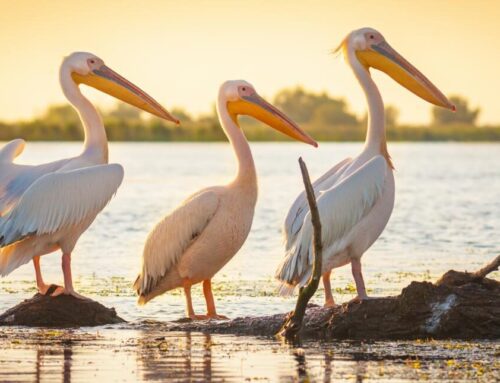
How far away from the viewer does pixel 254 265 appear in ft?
46.1

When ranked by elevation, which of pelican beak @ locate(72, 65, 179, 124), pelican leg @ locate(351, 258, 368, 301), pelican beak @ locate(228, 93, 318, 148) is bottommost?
pelican leg @ locate(351, 258, 368, 301)

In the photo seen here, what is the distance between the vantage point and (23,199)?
9.48 m

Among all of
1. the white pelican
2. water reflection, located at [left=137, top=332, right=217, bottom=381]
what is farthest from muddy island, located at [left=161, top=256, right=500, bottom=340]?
the white pelican

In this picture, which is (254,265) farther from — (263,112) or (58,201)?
(58,201)

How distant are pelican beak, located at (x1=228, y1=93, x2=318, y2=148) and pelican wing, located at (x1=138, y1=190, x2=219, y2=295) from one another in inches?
35.5

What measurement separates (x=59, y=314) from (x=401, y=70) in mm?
3343

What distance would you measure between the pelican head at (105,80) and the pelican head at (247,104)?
68 cm

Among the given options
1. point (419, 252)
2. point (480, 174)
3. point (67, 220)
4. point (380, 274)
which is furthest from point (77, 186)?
point (480, 174)

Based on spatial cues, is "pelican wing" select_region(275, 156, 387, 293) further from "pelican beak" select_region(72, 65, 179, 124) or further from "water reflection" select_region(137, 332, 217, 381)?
"pelican beak" select_region(72, 65, 179, 124)

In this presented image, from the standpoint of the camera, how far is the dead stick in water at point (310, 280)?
311 inches

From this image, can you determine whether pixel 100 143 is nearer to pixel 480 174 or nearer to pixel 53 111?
pixel 480 174

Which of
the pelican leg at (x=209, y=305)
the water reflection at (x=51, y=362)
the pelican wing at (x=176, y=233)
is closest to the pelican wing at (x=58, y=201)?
the pelican wing at (x=176, y=233)

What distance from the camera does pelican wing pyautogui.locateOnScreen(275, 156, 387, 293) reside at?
9.06 meters

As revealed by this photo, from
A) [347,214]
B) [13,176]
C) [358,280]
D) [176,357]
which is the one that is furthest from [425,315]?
[13,176]
